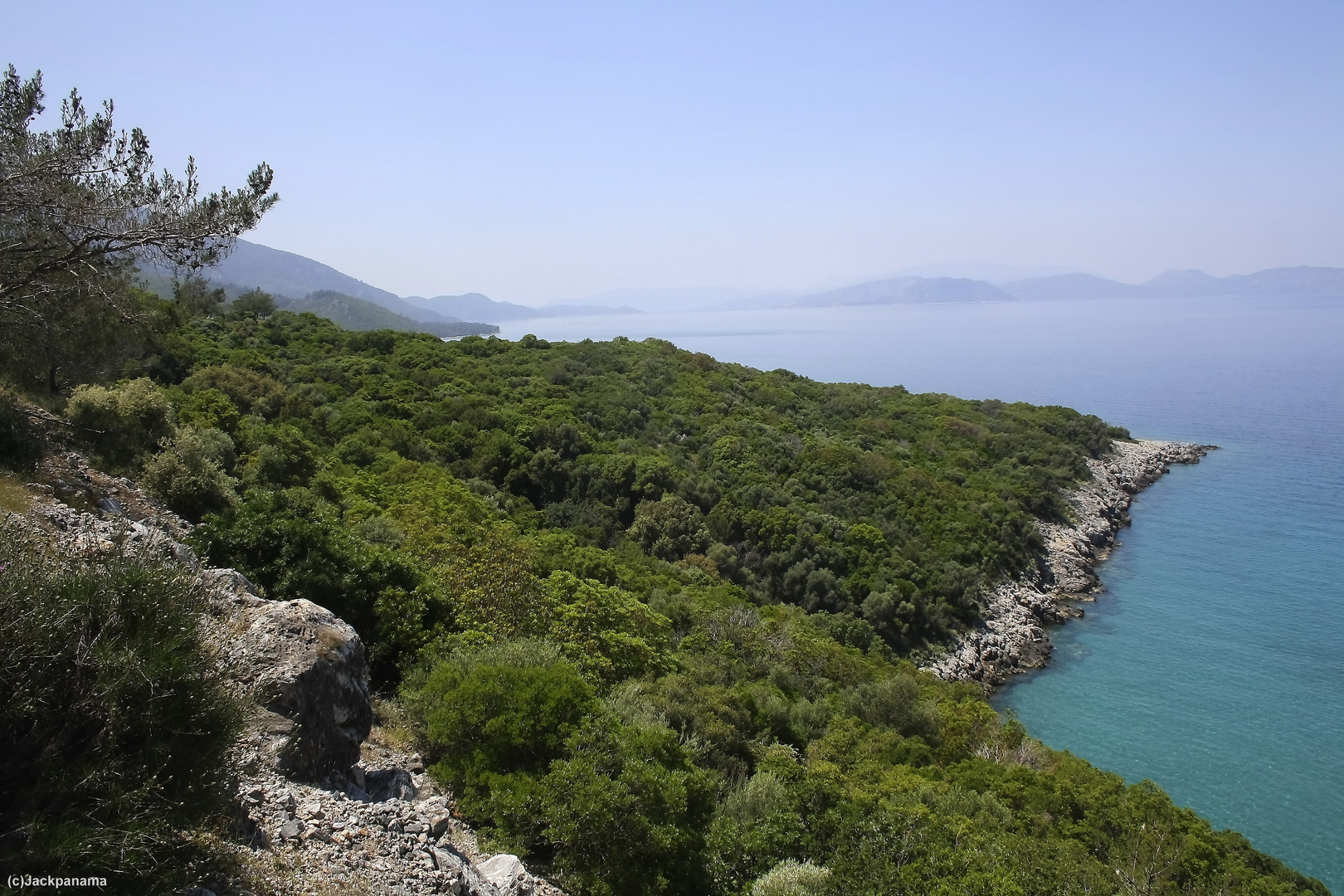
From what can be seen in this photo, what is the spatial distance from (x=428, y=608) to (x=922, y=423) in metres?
55.5

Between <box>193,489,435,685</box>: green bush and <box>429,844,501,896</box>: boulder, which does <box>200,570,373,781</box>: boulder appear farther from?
<box>193,489,435,685</box>: green bush

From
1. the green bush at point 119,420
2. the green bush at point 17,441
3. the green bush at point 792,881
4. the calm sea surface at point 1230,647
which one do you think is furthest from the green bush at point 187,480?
the calm sea surface at point 1230,647

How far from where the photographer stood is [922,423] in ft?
209

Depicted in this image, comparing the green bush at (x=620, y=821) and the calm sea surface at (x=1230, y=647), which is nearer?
the green bush at (x=620, y=821)


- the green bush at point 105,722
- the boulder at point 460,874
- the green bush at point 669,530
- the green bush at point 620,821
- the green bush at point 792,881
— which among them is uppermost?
the green bush at point 105,722

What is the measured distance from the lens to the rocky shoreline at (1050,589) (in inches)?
1332

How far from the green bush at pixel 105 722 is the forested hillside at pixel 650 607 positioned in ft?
18.1

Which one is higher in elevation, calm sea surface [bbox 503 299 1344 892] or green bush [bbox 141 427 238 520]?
green bush [bbox 141 427 238 520]

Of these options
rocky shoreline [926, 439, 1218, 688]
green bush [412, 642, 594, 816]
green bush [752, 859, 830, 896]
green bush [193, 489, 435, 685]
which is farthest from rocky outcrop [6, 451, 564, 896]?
rocky shoreline [926, 439, 1218, 688]

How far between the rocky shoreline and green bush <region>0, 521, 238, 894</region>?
3199cm

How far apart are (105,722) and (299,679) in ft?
13.4

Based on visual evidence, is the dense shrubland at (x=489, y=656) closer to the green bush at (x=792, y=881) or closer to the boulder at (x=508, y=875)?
the green bush at (x=792, y=881)

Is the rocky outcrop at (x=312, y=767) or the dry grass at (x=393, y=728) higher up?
the rocky outcrop at (x=312, y=767)

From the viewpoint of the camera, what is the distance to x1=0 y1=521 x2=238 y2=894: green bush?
4.83 meters
